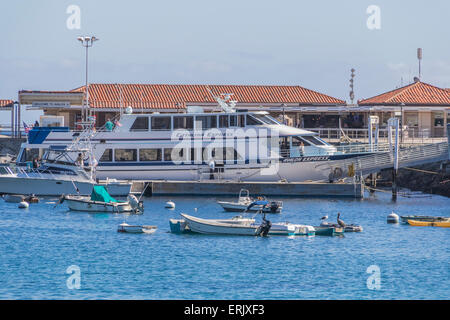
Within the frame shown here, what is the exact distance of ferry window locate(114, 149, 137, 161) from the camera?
5384 centimetres

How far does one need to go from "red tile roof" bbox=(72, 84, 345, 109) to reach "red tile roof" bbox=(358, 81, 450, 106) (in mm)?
3511

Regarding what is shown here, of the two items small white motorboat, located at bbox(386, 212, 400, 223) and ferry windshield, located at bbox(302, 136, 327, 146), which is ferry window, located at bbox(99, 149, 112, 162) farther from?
small white motorboat, located at bbox(386, 212, 400, 223)

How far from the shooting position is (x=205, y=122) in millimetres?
53719

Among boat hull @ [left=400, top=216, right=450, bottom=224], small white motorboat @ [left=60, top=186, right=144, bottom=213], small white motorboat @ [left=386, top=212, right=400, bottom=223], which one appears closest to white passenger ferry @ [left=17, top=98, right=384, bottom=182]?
small white motorboat @ [left=60, top=186, right=144, bottom=213]

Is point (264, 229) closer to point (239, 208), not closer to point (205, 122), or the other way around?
point (239, 208)

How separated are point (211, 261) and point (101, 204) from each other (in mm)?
13223

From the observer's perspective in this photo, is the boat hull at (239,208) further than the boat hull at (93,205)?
Yes

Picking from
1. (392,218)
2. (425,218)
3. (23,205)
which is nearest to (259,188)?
(392,218)

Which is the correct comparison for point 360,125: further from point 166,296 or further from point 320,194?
point 166,296

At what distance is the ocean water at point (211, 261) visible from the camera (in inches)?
1097
